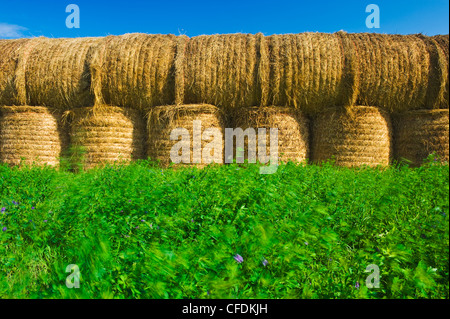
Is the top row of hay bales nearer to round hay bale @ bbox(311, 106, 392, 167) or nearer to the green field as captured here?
round hay bale @ bbox(311, 106, 392, 167)

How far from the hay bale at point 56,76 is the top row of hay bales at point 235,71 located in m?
0.02

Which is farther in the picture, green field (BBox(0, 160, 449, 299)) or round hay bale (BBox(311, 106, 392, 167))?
round hay bale (BBox(311, 106, 392, 167))

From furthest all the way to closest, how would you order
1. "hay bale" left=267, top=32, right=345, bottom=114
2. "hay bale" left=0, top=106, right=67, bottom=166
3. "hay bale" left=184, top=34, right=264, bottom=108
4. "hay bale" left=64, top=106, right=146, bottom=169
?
"hay bale" left=0, top=106, right=67, bottom=166 → "hay bale" left=64, top=106, right=146, bottom=169 → "hay bale" left=184, top=34, right=264, bottom=108 → "hay bale" left=267, top=32, right=345, bottom=114

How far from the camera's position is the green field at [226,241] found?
1996 mm

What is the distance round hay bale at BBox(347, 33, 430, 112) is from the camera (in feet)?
23.4

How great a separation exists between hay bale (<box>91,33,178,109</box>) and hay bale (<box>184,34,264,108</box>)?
0.52m

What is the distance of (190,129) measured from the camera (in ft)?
24.4

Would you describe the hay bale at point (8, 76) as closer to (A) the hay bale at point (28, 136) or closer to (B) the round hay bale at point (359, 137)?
(A) the hay bale at point (28, 136)

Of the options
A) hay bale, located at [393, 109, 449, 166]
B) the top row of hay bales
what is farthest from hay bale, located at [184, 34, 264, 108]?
hay bale, located at [393, 109, 449, 166]

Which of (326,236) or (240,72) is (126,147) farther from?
(326,236)

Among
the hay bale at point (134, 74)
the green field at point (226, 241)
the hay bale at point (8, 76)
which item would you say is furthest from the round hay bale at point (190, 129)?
the hay bale at point (8, 76)

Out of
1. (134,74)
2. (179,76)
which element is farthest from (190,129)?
(134,74)
